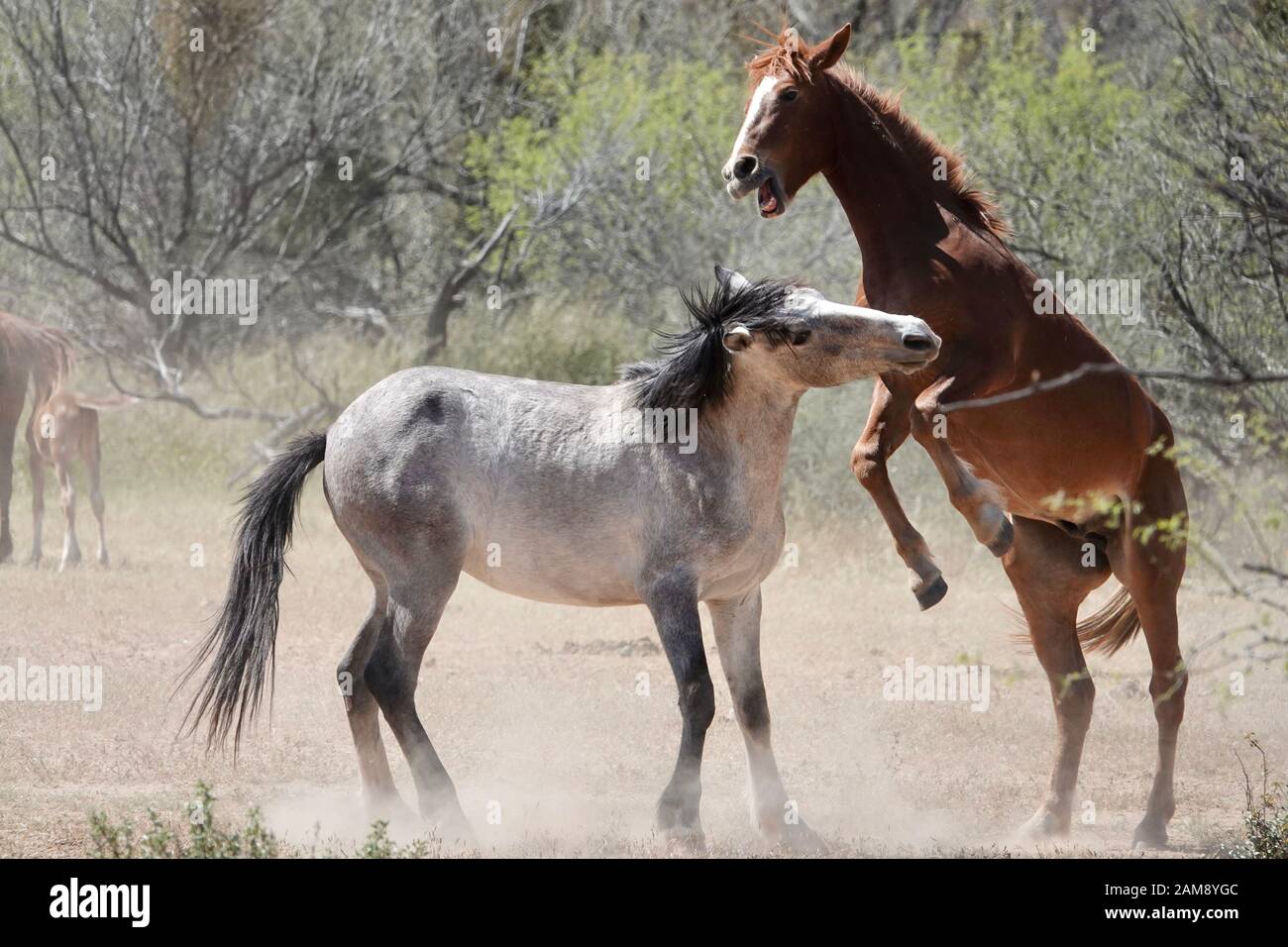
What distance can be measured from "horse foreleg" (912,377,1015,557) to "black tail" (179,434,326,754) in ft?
8.53

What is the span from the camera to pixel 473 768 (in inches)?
292

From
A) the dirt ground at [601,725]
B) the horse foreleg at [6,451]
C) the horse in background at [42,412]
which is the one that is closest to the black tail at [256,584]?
→ the dirt ground at [601,725]

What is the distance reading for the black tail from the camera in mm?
6105

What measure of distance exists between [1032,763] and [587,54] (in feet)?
46.7

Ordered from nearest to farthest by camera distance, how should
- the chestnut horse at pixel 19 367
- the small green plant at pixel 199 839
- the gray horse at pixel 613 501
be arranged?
the small green plant at pixel 199 839
the gray horse at pixel 613 501
the chestnut horse at pixel 19 367

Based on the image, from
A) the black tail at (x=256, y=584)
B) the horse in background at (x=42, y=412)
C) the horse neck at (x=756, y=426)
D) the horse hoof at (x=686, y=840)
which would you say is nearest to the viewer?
the horse hoof at (x=686, y=840)

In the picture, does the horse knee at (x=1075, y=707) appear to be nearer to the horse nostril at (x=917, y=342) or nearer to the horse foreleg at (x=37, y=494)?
the horse nostril at (x=917, y=342)

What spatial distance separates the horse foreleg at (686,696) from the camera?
5.54 metres

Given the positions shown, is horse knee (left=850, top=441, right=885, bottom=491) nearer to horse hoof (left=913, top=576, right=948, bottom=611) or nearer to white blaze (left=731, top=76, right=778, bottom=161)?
horse hoof (left=913, top=576, right=948, bottom=611)

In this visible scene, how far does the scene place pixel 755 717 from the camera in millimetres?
5852

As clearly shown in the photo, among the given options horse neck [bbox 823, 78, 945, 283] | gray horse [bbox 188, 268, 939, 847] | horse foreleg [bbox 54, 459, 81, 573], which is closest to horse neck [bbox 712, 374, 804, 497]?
gray horse [bbox 188, 268, 939, 847]
